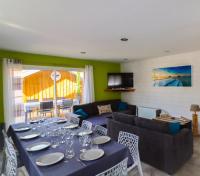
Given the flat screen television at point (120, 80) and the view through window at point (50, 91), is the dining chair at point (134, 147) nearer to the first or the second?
the view through window at point (50, 91)

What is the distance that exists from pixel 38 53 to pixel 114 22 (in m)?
2.87

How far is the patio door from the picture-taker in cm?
467

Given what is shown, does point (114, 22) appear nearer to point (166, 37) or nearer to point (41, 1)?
point (41, 1)

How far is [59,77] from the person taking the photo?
205 inches

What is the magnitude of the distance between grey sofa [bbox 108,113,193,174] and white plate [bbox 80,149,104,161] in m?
1.24

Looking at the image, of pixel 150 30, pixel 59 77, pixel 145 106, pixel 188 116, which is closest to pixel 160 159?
pixel 150 30

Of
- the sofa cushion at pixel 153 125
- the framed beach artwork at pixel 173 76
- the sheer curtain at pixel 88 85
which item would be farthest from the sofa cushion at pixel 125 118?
the framed beach artwork at pixel 173 76

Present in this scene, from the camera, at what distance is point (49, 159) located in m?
1.69

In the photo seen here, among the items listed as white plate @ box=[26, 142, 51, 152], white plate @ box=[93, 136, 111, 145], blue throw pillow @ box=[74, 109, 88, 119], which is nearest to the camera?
white plate @ box=[26, 142, 51, 152]

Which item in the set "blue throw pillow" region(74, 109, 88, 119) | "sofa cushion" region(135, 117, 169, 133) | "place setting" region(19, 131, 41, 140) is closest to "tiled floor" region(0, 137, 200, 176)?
"sofa cushion" region(135, 117, 169, 133)

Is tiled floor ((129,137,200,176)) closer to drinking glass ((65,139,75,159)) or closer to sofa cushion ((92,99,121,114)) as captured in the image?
drinking glass ((65,139,75,159))

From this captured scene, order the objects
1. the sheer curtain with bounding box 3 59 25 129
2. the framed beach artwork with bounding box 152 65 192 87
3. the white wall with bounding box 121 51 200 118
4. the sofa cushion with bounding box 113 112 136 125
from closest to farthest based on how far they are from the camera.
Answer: the sofa cushion with bounding box 113 112 136 125
the sheer curtain with bounding box 3 59 25 129
the white wall with bounding box 121 51 200 118
the framed beach artwork with bounding box 152 65 192 87

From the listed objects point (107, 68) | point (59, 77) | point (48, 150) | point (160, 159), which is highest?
point (107, 68)

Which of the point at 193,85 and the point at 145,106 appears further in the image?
the point at 145,106
